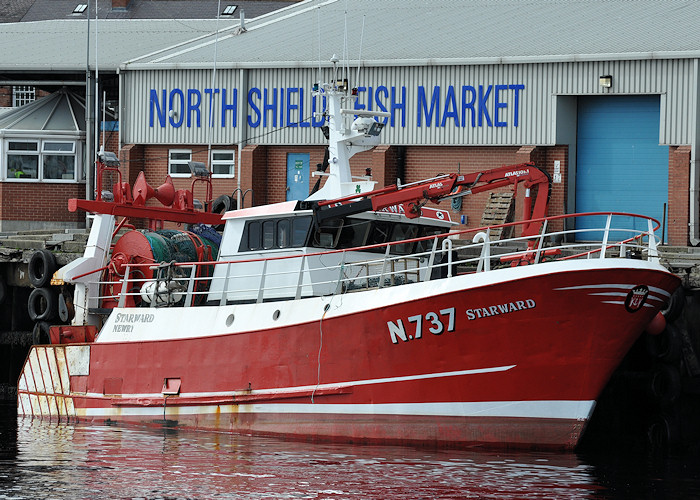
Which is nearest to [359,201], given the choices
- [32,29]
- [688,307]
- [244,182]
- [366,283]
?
[366,283]

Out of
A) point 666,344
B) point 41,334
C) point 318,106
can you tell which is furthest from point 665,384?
point 318,106

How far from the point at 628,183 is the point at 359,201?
487 inches

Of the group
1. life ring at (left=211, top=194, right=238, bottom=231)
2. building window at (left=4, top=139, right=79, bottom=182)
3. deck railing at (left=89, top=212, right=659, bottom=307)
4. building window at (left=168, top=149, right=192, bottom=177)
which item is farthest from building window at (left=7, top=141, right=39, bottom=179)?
deck railing at (left=89, top=212, right=659, bottom=307)

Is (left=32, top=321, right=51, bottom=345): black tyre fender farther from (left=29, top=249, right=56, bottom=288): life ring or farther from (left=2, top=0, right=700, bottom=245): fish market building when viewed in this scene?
(left=2, top=0, right=700, bottom=245): fish market building

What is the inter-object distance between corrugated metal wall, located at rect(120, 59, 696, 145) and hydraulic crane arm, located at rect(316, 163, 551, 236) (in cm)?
1092

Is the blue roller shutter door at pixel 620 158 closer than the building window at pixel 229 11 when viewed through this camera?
Yes

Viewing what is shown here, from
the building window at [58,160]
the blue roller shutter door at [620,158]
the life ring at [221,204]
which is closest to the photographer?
the life ring at [221,204]

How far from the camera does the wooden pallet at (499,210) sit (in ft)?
89.0

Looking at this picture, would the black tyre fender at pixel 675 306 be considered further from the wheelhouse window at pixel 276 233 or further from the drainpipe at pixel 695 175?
the drainpipe at pixel 695 175

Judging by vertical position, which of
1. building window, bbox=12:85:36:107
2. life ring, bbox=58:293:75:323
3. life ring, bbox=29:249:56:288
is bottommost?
life ring, bbox=58:293:75:323

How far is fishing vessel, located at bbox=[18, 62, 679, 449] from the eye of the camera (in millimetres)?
14586

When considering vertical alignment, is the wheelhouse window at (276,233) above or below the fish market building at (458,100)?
below

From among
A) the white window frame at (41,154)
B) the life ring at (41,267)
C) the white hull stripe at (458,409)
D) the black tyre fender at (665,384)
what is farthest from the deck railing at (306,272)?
the white window frame at (41,154)

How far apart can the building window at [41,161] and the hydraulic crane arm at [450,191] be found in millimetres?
18478
